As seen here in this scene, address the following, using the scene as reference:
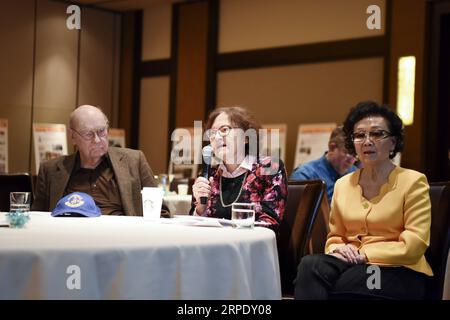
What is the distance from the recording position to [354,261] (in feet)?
9.47

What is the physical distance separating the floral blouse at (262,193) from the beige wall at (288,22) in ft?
15.7

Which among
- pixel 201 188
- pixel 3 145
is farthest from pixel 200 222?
pixel 3 145

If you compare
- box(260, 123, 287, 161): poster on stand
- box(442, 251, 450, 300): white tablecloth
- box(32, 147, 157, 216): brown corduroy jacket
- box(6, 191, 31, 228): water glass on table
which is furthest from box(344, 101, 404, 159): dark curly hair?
box(260, 123, 287, 161): poster on stand

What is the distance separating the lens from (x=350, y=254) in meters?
2.89

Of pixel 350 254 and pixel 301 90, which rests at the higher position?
pixel 301 90

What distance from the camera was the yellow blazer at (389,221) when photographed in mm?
2809

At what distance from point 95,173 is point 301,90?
16.3ft

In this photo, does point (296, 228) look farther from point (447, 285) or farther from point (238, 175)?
point (447, 285)

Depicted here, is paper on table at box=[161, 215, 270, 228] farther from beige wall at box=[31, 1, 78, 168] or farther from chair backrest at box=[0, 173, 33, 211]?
beige wall at box=[31, 1, 78, 168]

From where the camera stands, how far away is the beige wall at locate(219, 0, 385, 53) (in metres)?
7.79

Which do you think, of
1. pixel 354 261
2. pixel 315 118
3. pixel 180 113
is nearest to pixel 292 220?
pixel 354 261

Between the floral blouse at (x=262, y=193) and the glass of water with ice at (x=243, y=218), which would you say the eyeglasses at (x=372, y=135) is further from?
the glass of water with ice at (x=243, y=218)

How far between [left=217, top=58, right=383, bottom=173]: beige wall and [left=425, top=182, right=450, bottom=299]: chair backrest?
189 inches
